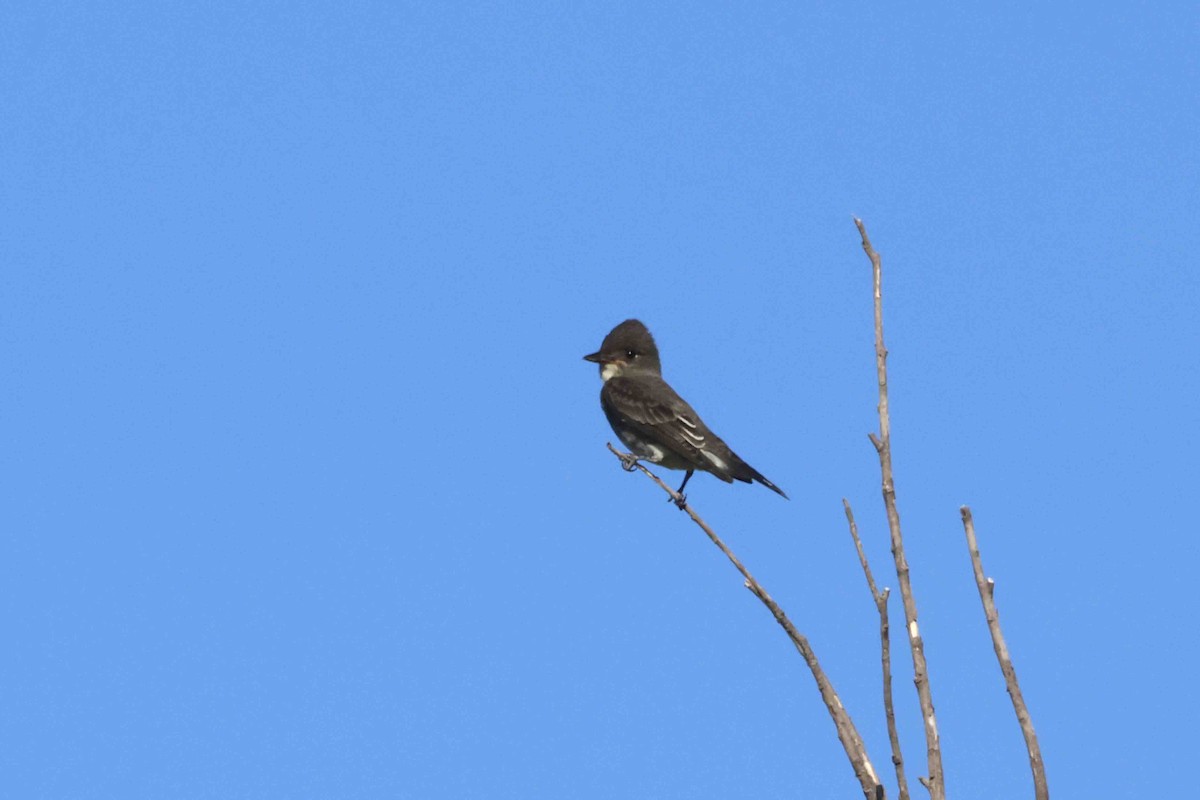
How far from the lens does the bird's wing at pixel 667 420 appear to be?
1354 centimetres

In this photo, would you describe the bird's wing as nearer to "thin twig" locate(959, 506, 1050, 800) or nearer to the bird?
the bird

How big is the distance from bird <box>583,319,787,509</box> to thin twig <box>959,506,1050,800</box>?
857 centimetres

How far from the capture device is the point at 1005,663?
12.3 ft

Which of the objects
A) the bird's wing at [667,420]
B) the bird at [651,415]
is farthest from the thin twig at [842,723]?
the bird's wing at [667,420]

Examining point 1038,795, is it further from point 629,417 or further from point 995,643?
point 629,417

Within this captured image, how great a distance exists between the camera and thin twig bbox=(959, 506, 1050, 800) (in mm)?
3611

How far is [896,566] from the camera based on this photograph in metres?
3.98

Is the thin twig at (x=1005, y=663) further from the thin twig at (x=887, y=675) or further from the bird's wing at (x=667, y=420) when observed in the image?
the bird's wing at (x=667, y=420)

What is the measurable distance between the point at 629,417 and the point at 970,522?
10345 millimetres

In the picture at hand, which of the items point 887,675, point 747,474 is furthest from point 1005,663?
point 747,474

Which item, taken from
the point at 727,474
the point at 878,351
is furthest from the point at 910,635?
the point at 727,474

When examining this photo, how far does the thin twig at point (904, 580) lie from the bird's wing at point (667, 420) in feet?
29.8

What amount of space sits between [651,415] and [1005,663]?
10.4 m

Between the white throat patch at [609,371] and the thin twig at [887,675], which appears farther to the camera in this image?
the white throat patch at [609,371]
